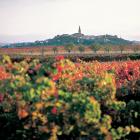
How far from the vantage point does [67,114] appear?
30.0 feet

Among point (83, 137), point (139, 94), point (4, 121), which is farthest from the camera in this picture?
point (139, 94)

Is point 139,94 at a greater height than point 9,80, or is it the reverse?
point 9,80

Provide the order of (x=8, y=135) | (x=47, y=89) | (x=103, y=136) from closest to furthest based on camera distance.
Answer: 1. (x=47, y=89)
2. (x=103, y=136)
3. (x=8, y=135)

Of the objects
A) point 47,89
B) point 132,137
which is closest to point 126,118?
point 132,137

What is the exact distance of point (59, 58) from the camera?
9.83 meters

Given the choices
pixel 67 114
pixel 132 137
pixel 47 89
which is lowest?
pixel 132 137

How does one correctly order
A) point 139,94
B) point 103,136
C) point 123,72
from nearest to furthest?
point 103,136
point 139,94
point 123,72

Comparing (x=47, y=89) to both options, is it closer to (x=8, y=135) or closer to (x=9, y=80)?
(x=9, y=80)

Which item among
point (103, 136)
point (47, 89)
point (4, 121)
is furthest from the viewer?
point (4, 121)

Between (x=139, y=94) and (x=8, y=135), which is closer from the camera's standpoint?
(x=8, y=135)

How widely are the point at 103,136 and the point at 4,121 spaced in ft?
14.5

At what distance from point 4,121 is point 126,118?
3601 mm

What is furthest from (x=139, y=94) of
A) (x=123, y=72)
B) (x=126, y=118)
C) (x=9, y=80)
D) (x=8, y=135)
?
(x=9, y=80)

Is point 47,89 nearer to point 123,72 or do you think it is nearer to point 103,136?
point 103,136
